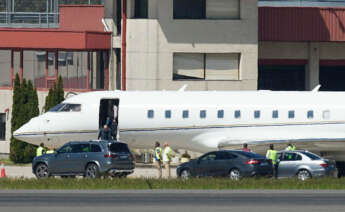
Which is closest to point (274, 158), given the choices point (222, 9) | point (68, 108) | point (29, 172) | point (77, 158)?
point (77, 158)

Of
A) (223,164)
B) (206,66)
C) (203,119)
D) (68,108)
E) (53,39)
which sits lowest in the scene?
(223,164)

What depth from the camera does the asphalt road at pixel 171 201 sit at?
2564cm

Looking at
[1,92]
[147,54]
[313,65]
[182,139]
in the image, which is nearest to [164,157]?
[182,139]

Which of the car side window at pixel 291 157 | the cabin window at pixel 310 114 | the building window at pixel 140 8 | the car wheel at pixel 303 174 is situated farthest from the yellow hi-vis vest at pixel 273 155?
the building window at pixel 140 8

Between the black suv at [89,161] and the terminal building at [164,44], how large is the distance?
14690mm

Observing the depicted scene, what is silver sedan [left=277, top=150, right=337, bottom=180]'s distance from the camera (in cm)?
3809

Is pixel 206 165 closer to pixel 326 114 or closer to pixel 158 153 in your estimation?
pixel 158 153

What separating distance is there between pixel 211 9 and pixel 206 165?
18162 millimetres

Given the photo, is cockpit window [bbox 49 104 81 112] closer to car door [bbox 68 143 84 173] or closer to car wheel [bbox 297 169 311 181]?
car door [bbox 68 143 84 173]

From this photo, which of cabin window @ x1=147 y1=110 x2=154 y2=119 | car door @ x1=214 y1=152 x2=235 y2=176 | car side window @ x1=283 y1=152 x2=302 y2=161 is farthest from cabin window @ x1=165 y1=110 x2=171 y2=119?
car side window @ x1=283 y1=152 x2=302 y2=161

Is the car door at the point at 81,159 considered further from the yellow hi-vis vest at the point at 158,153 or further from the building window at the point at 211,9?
the building window at the point at 211,9

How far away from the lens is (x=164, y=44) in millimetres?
53438

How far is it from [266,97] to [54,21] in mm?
36609

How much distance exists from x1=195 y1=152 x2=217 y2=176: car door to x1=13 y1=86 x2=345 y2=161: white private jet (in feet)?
18.1
